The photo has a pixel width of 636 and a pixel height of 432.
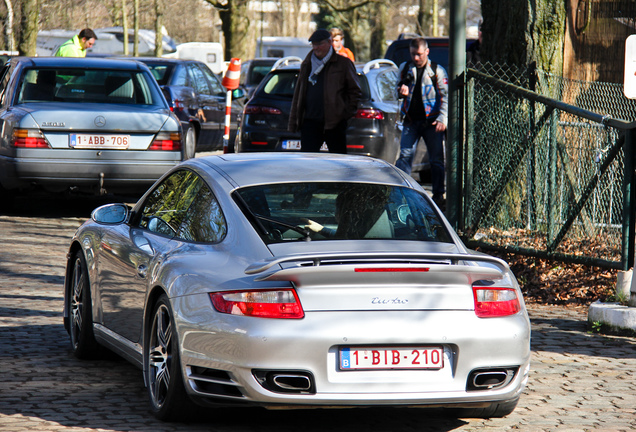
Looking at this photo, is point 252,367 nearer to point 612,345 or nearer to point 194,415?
point 194,415

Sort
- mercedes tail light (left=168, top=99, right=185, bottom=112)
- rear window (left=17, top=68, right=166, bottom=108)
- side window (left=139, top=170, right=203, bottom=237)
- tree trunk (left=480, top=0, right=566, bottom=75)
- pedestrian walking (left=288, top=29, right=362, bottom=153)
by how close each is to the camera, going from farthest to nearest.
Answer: mercedes tail light (left=168, top=99, right=185, bottom=112) → rear window (left=17, top=68, right=166, bottom=108) → pedestrian walking (left=288, top=29, right=362, bottom=153) → tree trunk (left=480, top=0, right=566, bottom=75) → side window (left=139, top=170, right=203, bottom=237)

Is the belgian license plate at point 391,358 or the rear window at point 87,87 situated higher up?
the rear window at point 87,87

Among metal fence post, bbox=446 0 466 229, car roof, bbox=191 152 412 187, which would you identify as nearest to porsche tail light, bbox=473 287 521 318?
car roof, bbox=191 152 412 187

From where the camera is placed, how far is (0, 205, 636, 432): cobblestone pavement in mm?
5262

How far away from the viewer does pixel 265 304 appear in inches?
182

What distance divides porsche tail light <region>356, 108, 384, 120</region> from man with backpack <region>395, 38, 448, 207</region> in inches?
82.9

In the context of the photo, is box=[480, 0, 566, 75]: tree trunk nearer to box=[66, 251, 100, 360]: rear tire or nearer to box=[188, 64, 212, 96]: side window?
box=[66, 251, 100, 360]: rear tire

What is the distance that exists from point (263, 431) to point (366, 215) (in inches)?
45.8

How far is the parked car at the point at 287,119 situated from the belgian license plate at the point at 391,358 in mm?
10055

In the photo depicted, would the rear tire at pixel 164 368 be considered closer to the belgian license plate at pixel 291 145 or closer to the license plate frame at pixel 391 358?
the license plate frame at pixel 391 358

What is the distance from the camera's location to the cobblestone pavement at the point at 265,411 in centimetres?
526

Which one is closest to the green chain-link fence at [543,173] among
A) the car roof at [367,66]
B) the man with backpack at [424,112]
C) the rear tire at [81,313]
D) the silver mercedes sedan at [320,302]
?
the man with backpack at [424,112]

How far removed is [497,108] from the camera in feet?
33.0

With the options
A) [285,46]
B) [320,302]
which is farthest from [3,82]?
[285,46]
